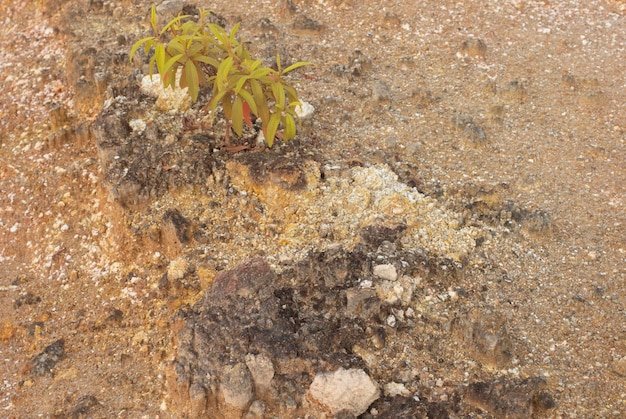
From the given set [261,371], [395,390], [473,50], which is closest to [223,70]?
[261,371]

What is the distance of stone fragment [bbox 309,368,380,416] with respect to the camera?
9.45ft

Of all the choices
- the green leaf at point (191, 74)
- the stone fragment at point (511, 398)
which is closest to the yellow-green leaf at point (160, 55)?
the green leaf at point (191, 74)

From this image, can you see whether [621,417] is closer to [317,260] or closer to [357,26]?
[317,260]

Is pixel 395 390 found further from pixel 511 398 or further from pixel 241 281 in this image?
pixel 241 281

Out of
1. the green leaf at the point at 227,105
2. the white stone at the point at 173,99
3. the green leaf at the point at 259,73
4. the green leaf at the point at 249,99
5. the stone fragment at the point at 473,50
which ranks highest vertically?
the green leaf at the point at 259,73

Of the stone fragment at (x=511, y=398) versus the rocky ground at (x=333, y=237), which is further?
the rocky ground at (x=333, y=237)

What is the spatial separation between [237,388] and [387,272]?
36.1 inches

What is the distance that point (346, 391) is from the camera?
9.47 ft

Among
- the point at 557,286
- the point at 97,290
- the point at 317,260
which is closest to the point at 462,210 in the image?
the point at 557,286

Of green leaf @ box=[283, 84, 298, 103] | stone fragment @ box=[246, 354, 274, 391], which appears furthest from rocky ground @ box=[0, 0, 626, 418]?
green leaf @ box=[283, 84, 298, 103]

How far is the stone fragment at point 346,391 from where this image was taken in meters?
2.88

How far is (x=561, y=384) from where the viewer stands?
9.82 ft

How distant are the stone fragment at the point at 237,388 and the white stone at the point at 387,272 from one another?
806 millimetres

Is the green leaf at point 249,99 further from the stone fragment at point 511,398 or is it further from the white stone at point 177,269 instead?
the stone fragment at point 511,398
